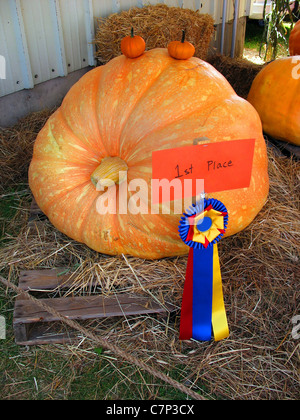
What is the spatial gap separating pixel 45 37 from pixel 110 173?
1.98 m

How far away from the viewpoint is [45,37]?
3.37 m

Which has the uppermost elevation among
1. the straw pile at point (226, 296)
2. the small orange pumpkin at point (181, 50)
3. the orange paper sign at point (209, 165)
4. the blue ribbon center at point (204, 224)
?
the small orange pumpkin at point (181, 50)

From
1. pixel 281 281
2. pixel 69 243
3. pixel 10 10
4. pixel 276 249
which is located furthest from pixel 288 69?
pixel 10 10

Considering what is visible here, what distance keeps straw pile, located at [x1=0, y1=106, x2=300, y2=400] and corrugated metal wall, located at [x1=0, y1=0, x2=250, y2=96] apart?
4.23 feet

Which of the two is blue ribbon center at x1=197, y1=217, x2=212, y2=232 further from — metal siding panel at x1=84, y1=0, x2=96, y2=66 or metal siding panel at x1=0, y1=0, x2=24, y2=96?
metal siding panel at x1=84, y1=0, x2=96, y2=66

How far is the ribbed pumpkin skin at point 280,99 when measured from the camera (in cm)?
269

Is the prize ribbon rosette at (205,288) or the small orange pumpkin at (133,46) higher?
the small orange pumpkin at (133,46)

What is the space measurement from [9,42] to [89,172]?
162cm

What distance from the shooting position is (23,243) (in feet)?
7.57

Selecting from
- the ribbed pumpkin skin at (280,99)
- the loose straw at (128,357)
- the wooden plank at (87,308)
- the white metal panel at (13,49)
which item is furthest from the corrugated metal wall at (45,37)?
the loose straw at (128,357)

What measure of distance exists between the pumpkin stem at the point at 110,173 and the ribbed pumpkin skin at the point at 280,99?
1.30 metres

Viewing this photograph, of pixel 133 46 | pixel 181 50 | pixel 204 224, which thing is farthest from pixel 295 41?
pixel 204 224

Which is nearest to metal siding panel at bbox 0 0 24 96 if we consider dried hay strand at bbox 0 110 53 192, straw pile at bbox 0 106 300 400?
dried hay strand at bbox 0 110 53 192

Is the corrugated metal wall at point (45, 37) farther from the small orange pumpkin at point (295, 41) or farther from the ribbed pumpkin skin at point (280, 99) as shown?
the ribbed pumpkin skin at point (280, 99)
